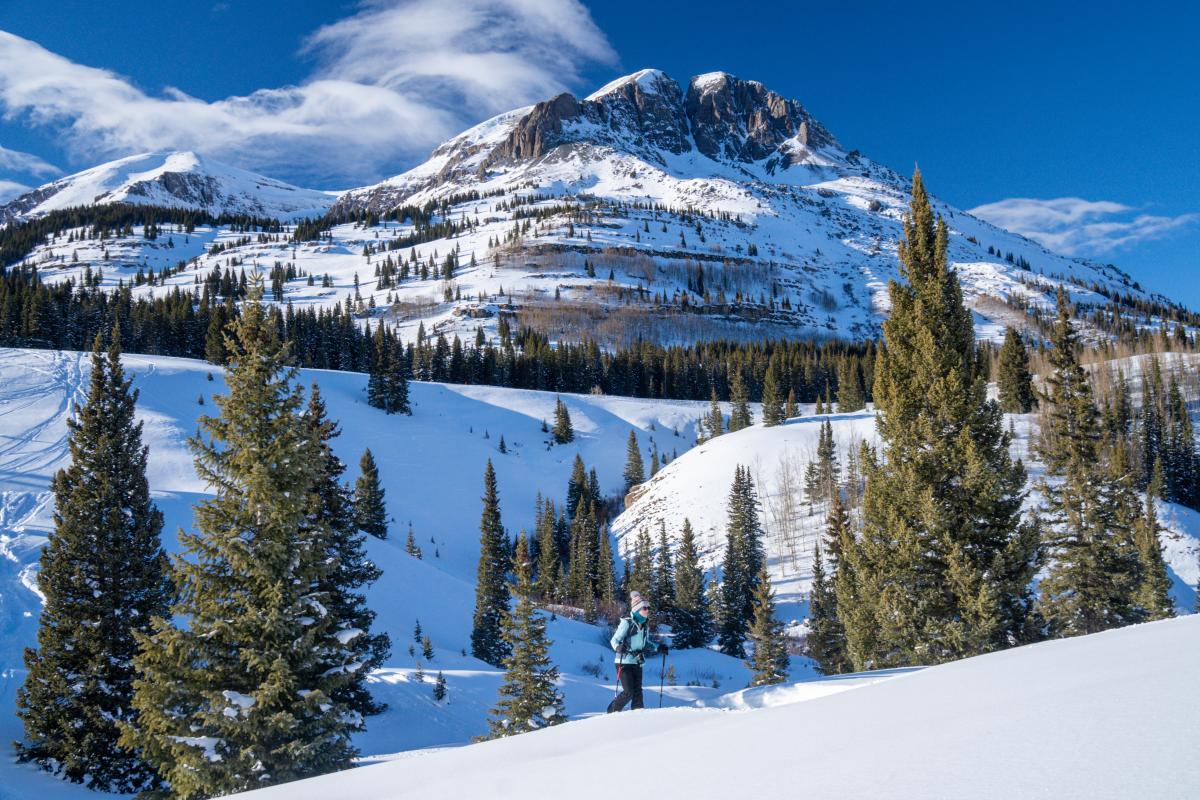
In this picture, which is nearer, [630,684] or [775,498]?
[630,684]

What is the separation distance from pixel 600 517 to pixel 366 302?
126 m

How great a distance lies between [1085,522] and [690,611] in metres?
32.6

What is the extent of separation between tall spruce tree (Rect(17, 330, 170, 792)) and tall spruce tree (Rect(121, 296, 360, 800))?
3.17m

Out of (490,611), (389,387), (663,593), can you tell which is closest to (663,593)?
(663,593)

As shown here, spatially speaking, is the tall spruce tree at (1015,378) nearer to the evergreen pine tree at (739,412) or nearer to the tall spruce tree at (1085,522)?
the evergreen pine tree at (739,412)

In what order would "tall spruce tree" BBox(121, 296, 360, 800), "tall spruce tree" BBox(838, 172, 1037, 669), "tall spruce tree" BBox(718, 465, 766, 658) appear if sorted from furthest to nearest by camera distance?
"tall spruce tree" BBox(718, 465, 766, 658) → "tall spruce tree" BBox(838, 172, 1037, 669) → "tall spruce tree" BBox(121, 296, 360, 800)

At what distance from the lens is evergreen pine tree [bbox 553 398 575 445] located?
8750cm

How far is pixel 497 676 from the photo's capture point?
87.9 feet

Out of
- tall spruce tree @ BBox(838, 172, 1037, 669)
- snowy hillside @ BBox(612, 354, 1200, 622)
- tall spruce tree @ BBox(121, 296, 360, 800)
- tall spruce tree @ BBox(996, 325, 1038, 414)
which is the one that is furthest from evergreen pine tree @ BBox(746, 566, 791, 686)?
tall spruce tree @ BBox(996, 325, 1038, 414)

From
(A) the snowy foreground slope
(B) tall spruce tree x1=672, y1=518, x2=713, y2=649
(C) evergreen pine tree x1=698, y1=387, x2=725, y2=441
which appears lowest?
(B) tall spruce tree x1=672, y1=518, x2=713, y2=649

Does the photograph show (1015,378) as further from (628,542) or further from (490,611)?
(490,611)

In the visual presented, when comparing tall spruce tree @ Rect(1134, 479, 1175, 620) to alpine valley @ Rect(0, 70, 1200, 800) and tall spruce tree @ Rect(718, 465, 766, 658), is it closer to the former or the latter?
alpine valley @ Rect(0, 70, 1200, 800)

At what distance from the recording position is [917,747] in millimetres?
3520

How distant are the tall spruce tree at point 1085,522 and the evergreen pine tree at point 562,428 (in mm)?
70005
